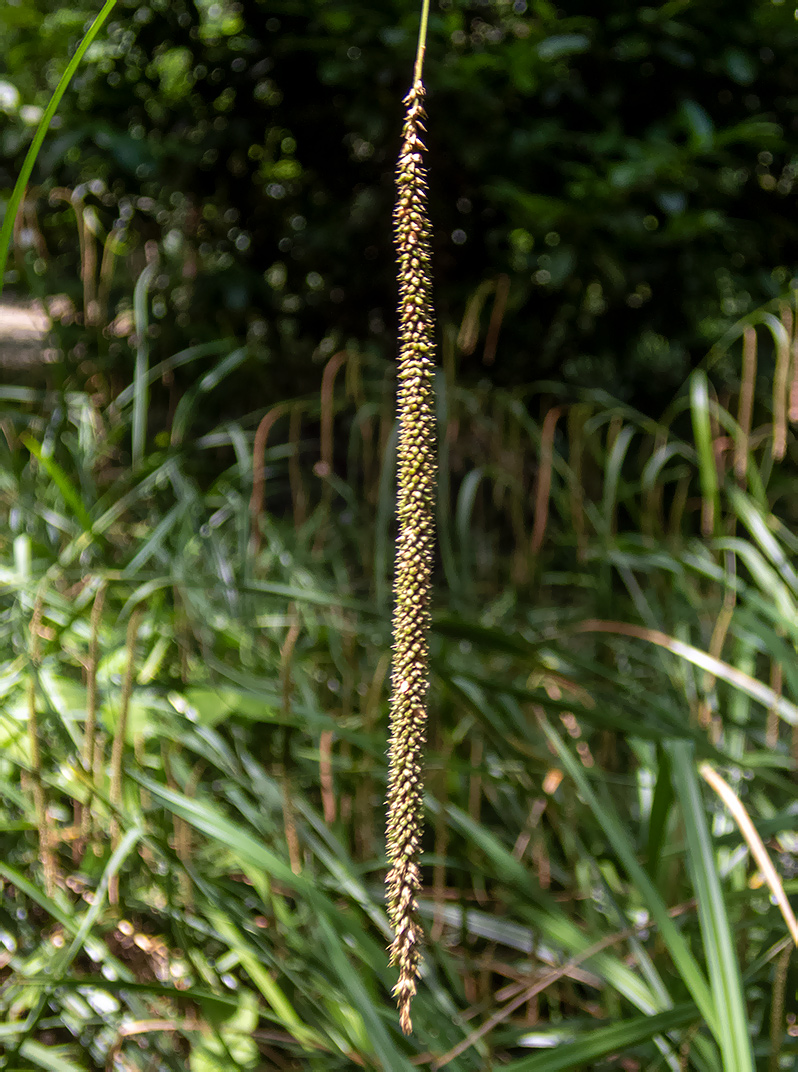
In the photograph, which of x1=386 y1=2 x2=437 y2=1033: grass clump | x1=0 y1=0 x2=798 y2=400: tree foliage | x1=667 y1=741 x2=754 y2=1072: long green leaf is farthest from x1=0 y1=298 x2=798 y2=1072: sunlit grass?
x1=0 y1=0 x2=798 y2=400: tree foliage

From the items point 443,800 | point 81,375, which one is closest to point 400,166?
point 443,800

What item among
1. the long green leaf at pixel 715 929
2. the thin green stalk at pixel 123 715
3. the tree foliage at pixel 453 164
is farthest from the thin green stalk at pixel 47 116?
the tree foliage at pixel 453 164

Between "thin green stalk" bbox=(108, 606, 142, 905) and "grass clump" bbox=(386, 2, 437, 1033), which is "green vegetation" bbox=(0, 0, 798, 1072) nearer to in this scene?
"thin green stalk" bbox=(108, 606, 142, 905)

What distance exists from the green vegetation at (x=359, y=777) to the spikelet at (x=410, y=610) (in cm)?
41

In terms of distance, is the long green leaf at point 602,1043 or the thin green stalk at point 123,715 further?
the thin green stalk at point 123,715

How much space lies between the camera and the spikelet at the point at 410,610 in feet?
1.03

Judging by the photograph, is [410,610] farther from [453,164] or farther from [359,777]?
[453,164]

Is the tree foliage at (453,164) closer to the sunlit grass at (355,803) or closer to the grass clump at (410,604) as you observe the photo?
the sunlit grass at (355,803)

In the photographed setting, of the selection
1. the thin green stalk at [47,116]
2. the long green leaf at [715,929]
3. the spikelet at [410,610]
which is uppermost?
the thin green stalk at [47,116]

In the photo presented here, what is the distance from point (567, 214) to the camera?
188cm

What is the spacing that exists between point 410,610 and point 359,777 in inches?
39.6

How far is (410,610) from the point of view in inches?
13.0

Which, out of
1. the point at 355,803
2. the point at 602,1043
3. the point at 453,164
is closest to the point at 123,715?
the point at 602,1043

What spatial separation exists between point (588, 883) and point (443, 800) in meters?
0.31
